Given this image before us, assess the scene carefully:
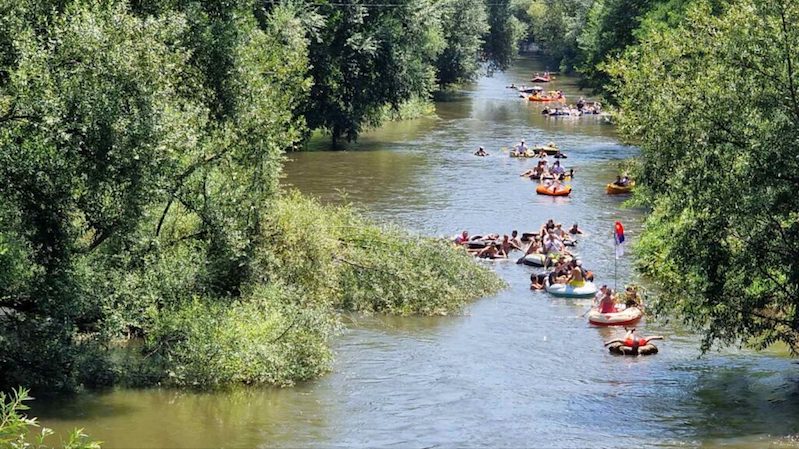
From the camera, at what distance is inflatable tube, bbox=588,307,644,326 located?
27.6 m

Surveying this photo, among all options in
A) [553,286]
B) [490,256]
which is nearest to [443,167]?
[490,256]

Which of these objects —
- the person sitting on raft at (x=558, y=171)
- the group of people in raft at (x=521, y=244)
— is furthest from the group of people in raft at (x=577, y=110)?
the group of people in raft at (x=521, y=244)

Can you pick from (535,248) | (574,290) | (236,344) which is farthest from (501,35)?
(236,344)

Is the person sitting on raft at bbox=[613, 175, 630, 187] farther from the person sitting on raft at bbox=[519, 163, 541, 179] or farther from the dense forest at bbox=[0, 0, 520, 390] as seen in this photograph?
the dense forest at bbox=[0, 0, 520, 390]

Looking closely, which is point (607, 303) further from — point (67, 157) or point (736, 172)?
point (67, 157)

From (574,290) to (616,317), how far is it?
3207mm

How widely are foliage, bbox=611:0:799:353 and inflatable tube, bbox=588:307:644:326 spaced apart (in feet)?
19.9

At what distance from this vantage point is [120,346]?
72.4ft

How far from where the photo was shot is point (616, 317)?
27.7 meters

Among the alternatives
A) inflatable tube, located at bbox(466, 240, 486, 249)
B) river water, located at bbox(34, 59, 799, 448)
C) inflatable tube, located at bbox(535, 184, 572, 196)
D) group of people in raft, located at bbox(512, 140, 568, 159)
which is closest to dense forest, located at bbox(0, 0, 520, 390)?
river water, located at bbox(34, 59, 799, 448)

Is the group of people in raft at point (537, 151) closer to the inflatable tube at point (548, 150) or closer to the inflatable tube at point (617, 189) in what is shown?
the inflatable tube at point (548, 150)

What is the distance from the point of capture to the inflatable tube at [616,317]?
27.6 m

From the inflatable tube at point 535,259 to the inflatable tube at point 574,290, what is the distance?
10.4ft

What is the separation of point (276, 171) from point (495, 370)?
20.1 ft
